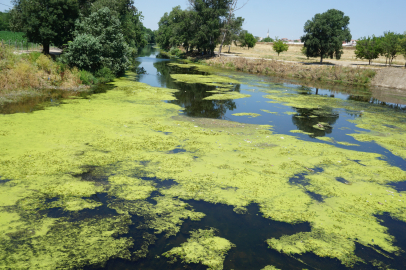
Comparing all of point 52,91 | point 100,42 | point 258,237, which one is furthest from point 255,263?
point 100,42

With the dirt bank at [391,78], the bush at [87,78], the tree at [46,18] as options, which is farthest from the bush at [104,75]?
the dirt bank at [391,78]

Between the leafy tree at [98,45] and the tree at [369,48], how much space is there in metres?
34.7

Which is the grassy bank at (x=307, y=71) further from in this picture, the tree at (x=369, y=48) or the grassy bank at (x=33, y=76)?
the grassy bank at (x=33, y=76)

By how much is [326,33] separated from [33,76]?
124 feet

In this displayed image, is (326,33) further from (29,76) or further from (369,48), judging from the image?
(29,76)

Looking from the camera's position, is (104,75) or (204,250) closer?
(204,250)

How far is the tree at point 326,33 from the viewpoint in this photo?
40312 mm

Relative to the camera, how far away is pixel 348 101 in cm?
2111

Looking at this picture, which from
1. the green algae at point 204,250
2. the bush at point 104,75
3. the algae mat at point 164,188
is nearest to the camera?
the green algae at point 204,250

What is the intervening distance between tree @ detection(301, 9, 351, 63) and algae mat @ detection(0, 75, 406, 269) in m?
34.8

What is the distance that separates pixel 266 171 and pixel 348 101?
→ 1625 cm

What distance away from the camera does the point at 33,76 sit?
16.2 m

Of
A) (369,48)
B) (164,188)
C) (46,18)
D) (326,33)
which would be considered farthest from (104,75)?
(369,48)

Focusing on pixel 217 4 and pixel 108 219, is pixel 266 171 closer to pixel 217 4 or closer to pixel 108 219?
pixel 108 219
